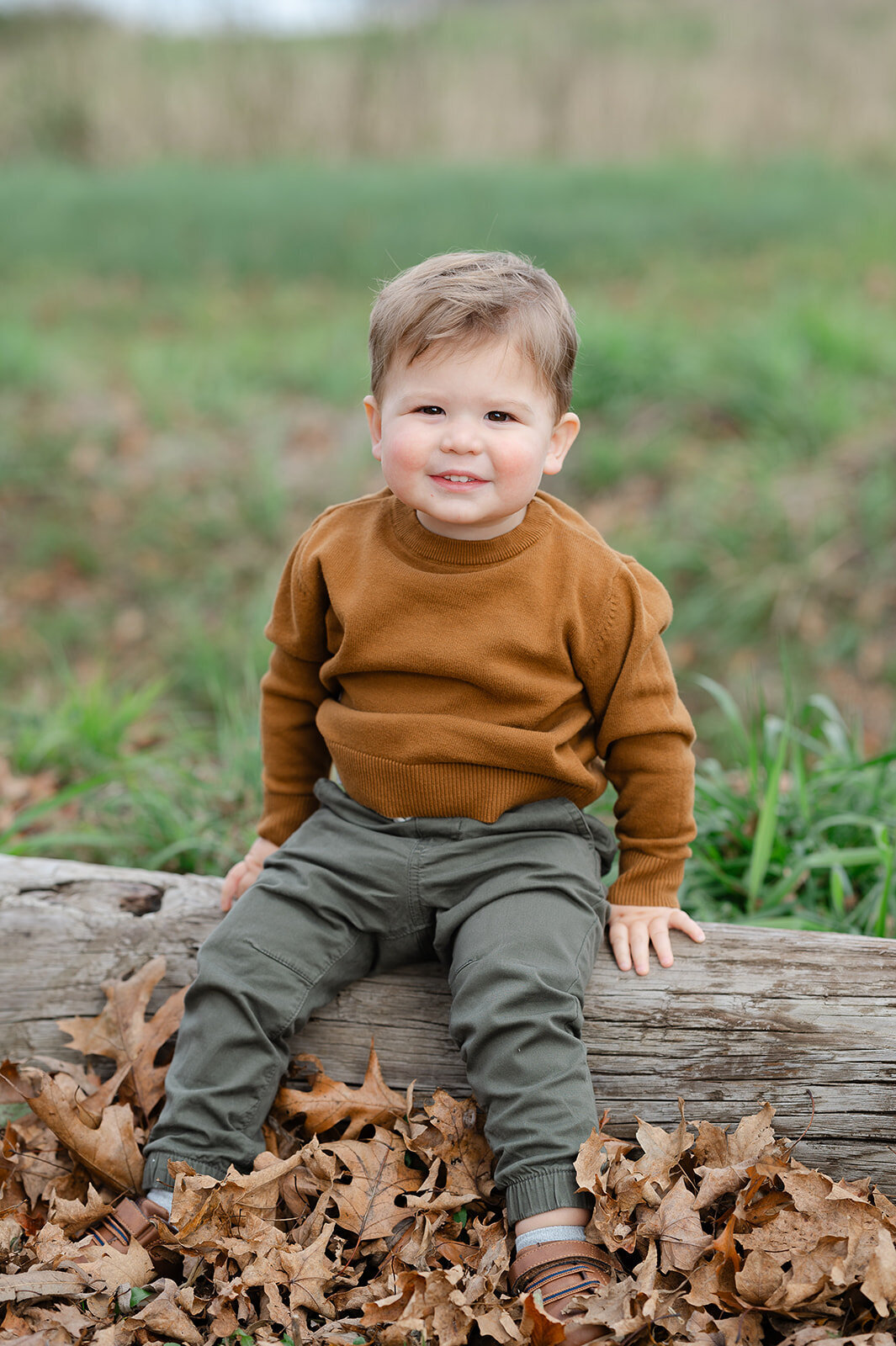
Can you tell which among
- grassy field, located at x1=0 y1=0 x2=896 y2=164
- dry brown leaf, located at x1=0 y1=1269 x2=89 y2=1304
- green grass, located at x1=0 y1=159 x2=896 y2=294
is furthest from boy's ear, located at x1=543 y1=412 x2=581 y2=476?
grassy field, located at x1=0 y1=0 x2=896 y2=164

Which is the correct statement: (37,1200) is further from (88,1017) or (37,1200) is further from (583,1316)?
(583,1316)

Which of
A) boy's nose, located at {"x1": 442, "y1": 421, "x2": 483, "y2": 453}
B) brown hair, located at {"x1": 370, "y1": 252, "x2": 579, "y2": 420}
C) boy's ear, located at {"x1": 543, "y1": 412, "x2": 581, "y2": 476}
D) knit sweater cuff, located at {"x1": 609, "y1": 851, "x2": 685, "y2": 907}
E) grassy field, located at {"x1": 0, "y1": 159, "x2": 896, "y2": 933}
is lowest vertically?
grassy field, located at {"x1": 0, "y1": 159, "x2": 896, "y2": 933}

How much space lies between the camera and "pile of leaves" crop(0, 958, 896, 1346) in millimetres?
1782

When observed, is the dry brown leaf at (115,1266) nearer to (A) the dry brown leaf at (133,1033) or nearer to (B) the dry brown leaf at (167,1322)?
(B) the dry brown leaf at (167,1322)

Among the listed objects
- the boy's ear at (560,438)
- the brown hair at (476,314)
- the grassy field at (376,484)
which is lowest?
the grassy field at (376,484)

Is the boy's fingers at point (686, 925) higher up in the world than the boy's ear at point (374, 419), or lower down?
lower down

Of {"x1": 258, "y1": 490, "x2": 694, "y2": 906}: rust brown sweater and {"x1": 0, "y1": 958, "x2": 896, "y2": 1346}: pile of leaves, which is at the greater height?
{"x1": 258, "y1": 490, "x2": 694, "y2": 906}: rust brown sweater

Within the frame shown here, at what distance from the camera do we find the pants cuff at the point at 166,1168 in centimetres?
207

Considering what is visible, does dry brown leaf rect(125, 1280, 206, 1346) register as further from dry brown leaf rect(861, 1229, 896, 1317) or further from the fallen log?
dry brown leaf rect(861, 1229, 896, 1317)

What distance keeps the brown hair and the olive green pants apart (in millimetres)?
914

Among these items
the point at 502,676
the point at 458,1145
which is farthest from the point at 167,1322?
the point at 502,676

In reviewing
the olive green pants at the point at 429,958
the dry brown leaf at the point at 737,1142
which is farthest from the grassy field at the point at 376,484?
the olive green pants at the point at 429,958

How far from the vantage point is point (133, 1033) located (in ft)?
7.80

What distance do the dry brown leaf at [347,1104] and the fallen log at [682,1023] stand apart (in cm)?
7
